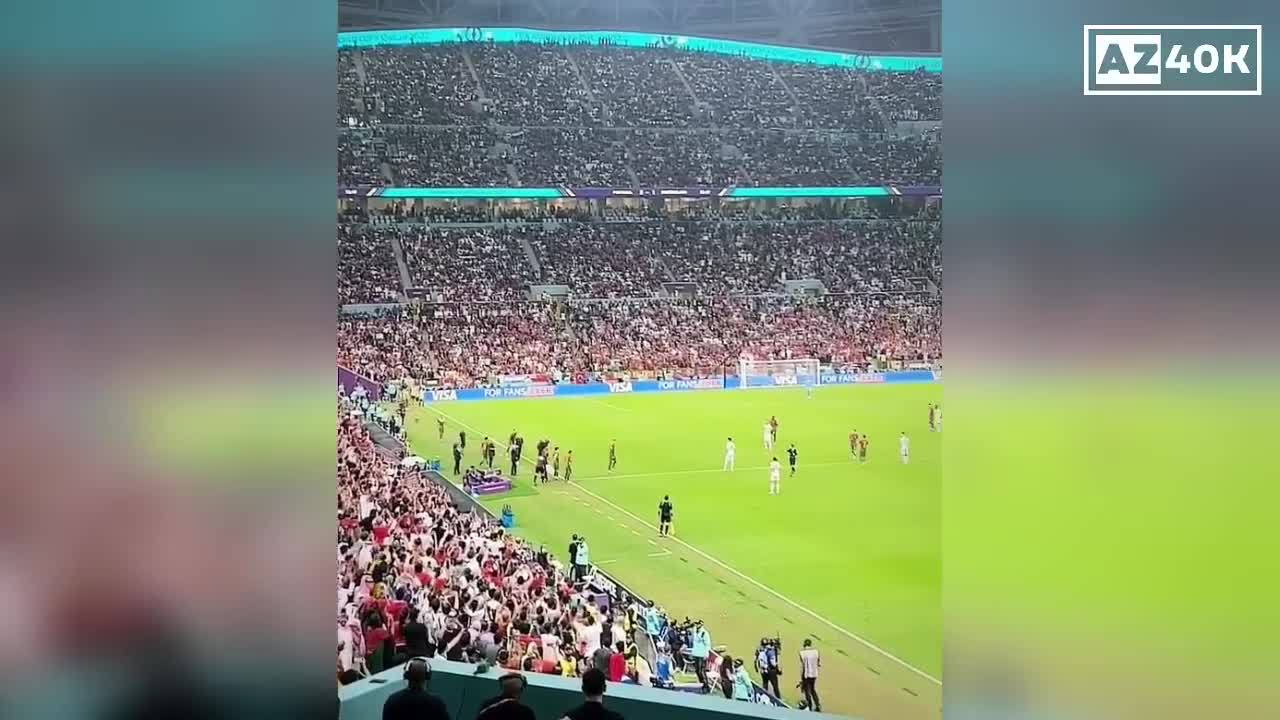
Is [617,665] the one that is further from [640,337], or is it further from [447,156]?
[640,337]

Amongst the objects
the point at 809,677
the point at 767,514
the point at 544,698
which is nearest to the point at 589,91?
the point at 809,677

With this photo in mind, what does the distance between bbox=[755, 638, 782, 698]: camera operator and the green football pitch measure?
10 cm

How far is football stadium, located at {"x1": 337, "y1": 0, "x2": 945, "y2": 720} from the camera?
19.8 ft

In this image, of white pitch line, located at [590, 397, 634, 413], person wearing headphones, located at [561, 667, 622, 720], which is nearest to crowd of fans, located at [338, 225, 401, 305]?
white pitch line, located at [590, 397, 634, 413]

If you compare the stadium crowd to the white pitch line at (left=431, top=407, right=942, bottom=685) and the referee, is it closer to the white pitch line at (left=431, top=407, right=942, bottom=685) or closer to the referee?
the white pitch line at (left=431, top=407, right=942, bottom=685)

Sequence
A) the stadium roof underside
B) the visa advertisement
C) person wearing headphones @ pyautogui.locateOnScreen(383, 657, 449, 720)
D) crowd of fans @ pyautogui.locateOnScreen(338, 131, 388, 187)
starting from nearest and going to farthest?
person wearing headphones @ pyautogui.locateOnScreen(383, 657, 449, 720)
the stadium roof underside
crowd of fans @ pyautogui.locateOnScreen(338, 131, 388, 187)
the visa advertisement

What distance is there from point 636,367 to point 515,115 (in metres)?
3.81

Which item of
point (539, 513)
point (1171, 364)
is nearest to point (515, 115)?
point (539, 513)

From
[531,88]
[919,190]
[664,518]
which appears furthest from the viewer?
[664,518]

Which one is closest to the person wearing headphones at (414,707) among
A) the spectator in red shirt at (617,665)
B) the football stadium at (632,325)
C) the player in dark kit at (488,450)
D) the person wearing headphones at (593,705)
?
the person wearing headphones at (593,705)

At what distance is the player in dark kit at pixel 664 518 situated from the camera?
868 centimetres

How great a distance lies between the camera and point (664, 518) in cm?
882
